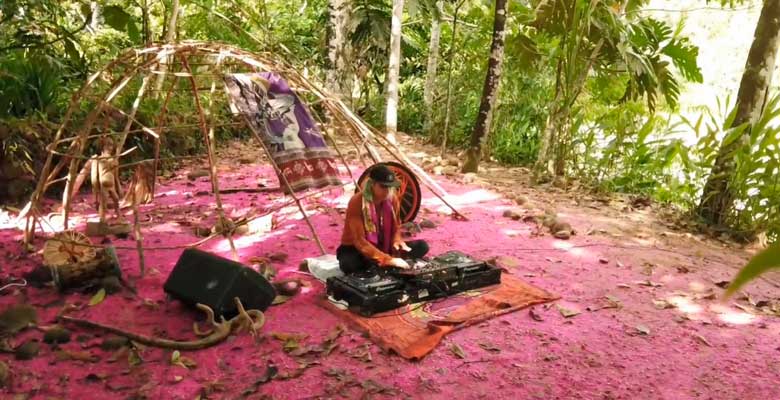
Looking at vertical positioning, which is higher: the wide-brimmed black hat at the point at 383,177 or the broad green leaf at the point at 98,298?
the wide-brimmed black hat at the point at 383,177

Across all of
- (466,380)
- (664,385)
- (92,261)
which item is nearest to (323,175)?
(92,261)

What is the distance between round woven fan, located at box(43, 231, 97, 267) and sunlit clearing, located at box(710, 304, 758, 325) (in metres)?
3.74

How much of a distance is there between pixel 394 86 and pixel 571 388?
5665mm

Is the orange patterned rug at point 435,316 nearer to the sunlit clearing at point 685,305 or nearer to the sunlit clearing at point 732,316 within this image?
the sunlit clearing at point 685,305

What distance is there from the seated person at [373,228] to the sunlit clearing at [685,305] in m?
1.65

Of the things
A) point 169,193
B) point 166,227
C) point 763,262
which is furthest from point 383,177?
point 169,193

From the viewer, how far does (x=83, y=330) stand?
2.91 m

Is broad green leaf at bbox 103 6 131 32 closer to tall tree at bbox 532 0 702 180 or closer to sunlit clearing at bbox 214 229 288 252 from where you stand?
sunlit clearing at bbox 214 229 288 252

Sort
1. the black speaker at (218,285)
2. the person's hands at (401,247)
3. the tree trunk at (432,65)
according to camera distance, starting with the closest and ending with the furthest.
Result: the black speaker at (218,285), the person's hands at (401,247), the tree trunk at (432,65)

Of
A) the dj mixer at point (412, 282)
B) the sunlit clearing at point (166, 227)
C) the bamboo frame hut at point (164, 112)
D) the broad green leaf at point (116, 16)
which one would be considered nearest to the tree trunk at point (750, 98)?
the bamboo frame hut at point (164, 112)

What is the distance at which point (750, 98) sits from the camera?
5.07 meters

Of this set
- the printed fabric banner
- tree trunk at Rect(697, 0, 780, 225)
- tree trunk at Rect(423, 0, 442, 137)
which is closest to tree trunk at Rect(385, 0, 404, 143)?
tree trunk at Rect(423, 0, 442, 137)

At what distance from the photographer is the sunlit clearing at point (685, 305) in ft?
11.0

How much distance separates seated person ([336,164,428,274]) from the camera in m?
3.32
